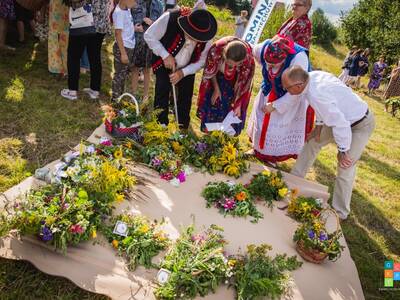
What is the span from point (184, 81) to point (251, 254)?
2160mm

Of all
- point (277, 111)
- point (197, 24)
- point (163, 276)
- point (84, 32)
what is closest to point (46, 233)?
point (163, 276)

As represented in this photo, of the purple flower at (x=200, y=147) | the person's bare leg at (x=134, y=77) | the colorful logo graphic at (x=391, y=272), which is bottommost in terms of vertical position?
the colorful logo graphic at (x=391, y=272)

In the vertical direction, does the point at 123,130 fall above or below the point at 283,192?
above

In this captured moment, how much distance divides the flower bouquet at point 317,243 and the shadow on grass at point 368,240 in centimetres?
57

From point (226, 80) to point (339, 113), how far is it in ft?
4.24

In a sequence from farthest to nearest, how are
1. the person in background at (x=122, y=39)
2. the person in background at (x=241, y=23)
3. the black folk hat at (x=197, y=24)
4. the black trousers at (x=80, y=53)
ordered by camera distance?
1. the person in background at (x=241, y=23)
2. the black trousers at (x=80, y=53)
3. the person in background at (x=122, y=39)
4. the black folk hat at (x=197, y=24)

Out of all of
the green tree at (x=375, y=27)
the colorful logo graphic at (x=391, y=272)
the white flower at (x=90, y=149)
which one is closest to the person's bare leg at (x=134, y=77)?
the white flower at (x=90, y=149)

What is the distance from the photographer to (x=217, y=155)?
3.58 metres

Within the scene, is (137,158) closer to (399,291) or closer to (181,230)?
(181,230)

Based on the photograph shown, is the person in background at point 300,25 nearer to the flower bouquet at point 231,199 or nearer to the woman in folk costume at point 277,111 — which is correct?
the woman in folk costume at point 277,111

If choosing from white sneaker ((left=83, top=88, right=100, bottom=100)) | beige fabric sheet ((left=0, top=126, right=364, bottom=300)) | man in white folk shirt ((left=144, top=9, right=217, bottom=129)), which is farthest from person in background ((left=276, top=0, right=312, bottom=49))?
white sneaker ((left=83, top=88, right=100, bottom=100))

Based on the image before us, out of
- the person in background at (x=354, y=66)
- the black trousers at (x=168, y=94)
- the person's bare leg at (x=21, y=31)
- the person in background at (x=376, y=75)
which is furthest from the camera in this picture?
the person in background at (x=376, y=75)

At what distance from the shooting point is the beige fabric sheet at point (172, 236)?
2244mm

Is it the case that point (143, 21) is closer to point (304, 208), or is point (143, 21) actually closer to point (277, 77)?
point (277, 77)
